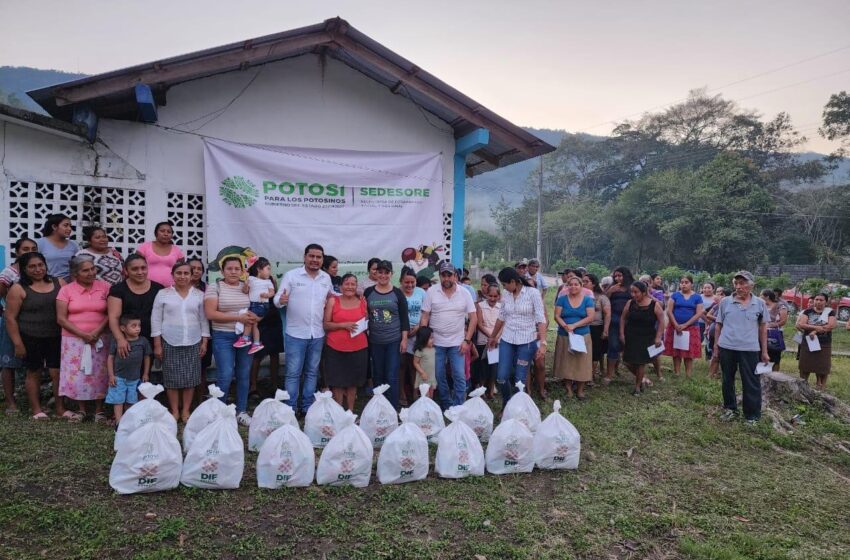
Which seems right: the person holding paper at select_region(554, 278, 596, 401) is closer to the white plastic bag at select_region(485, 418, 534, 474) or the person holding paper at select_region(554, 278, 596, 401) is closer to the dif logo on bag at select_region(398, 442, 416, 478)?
the white plastic bag at select_region(485, 418, 534, 474)

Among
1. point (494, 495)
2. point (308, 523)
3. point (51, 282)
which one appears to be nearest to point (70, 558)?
point (308, 523)

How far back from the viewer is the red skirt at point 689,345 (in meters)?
8.12

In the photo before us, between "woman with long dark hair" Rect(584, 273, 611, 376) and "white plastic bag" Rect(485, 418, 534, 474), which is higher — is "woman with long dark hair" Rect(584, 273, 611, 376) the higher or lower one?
the higher one

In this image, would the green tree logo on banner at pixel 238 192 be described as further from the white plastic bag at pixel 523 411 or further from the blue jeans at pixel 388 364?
the white plastic bag at pixel 523 411

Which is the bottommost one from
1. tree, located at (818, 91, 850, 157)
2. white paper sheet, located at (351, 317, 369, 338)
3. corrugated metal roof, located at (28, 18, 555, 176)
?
white paper sheet, located at (351, 317, 369, 338)

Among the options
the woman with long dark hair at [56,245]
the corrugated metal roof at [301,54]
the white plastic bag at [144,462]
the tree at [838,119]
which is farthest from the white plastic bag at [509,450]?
the tree at [838,119]

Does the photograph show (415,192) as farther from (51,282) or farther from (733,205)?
(733,205)

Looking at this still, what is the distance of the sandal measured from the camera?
16.3ft

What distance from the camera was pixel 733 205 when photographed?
30266mm

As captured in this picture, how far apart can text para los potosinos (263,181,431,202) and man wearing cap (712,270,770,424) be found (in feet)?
→ 13.1

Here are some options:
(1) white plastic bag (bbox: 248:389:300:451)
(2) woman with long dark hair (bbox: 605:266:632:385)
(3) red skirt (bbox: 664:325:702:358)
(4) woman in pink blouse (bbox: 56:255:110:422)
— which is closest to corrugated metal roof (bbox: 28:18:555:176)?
(4) woman in pink blouse (bbox: 56:255:110:422)

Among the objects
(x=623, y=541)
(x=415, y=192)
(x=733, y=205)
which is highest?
(x=733, y=205)

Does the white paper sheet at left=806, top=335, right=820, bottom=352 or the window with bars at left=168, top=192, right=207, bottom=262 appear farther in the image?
the white paper sheet at left=806, top=335, right=820, bottom=352

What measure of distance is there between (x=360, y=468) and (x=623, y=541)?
180 cm
